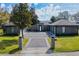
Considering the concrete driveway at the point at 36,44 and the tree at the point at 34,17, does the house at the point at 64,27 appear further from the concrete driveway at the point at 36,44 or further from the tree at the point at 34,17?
the tree at the point at 34,17

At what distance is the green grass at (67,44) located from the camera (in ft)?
70.7

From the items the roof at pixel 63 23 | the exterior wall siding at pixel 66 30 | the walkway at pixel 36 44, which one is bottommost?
the walkway at pixel 36 44

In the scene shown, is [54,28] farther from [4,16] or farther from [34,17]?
[4,16]

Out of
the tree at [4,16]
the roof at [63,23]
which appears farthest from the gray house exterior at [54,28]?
the tree at [4,16]

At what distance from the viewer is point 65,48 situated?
21562 mm

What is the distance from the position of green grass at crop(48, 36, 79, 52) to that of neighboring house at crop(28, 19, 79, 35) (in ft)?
0.47

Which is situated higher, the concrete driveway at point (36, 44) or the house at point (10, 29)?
the house at point (10, 29)

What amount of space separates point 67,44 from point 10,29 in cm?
130

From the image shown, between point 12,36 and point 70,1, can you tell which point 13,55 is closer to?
point 12,36

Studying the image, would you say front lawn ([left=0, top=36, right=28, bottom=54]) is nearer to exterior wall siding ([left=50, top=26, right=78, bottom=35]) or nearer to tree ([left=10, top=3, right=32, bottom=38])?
tree ([left=10, top=3, right=32, bottom=38])

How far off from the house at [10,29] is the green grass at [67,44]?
93 cm

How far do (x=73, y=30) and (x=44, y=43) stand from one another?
0.70 meters

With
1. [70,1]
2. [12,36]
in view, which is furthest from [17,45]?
[70,1]

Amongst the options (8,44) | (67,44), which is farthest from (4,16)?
(67,44)
